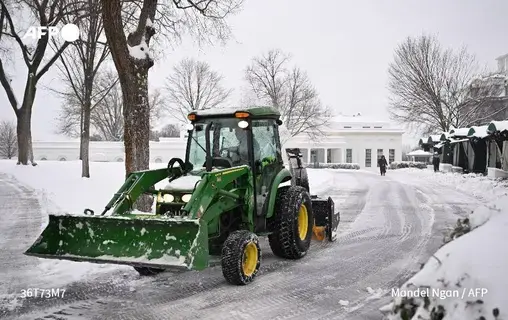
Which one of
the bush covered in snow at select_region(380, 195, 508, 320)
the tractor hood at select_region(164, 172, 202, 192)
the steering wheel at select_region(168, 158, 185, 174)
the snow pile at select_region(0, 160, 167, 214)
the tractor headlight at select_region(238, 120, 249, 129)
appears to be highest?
the tractor headlight at select_region(238, 120, 249, 129)

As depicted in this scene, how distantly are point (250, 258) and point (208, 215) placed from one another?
35.0 inches

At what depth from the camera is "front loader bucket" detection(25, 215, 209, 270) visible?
5500 mm

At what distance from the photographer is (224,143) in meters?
7.37

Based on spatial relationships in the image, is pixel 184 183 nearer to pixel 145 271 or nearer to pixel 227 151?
pixel 227 151

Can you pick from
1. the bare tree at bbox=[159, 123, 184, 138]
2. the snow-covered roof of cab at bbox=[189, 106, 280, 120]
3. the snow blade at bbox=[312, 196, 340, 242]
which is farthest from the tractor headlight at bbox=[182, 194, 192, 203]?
the bare tree at bbox=[159, 123, 184, 138]

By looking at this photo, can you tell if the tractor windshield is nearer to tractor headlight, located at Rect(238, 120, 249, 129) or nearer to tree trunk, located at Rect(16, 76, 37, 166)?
tractor headlight, located at Rect(238, 120, 249, 129)

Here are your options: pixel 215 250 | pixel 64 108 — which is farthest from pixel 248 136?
pixel 64 108

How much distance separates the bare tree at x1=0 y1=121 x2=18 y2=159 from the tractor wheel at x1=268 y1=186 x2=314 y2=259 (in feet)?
214

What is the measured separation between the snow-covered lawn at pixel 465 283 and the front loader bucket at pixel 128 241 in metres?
2.47

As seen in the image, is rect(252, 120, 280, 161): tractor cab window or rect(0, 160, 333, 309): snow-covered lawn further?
rect(252, 120, 280, 161): tractor cab window

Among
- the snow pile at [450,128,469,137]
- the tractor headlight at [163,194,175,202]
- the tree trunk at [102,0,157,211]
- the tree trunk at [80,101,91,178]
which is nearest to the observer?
the tractor headlight at [163,194,175,202]

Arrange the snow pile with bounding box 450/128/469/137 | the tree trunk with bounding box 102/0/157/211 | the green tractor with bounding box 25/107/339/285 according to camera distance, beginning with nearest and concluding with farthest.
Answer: the green tractor with bounding box 25/107/339/285 → the tree trunk with bounding box 102/0/157/211 → the snow pile with bounding box 450/128/469/137

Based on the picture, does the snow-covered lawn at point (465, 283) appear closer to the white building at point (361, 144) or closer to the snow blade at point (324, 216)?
the snow blade at point (324, 216)

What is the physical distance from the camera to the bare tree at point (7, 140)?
6588 cm
